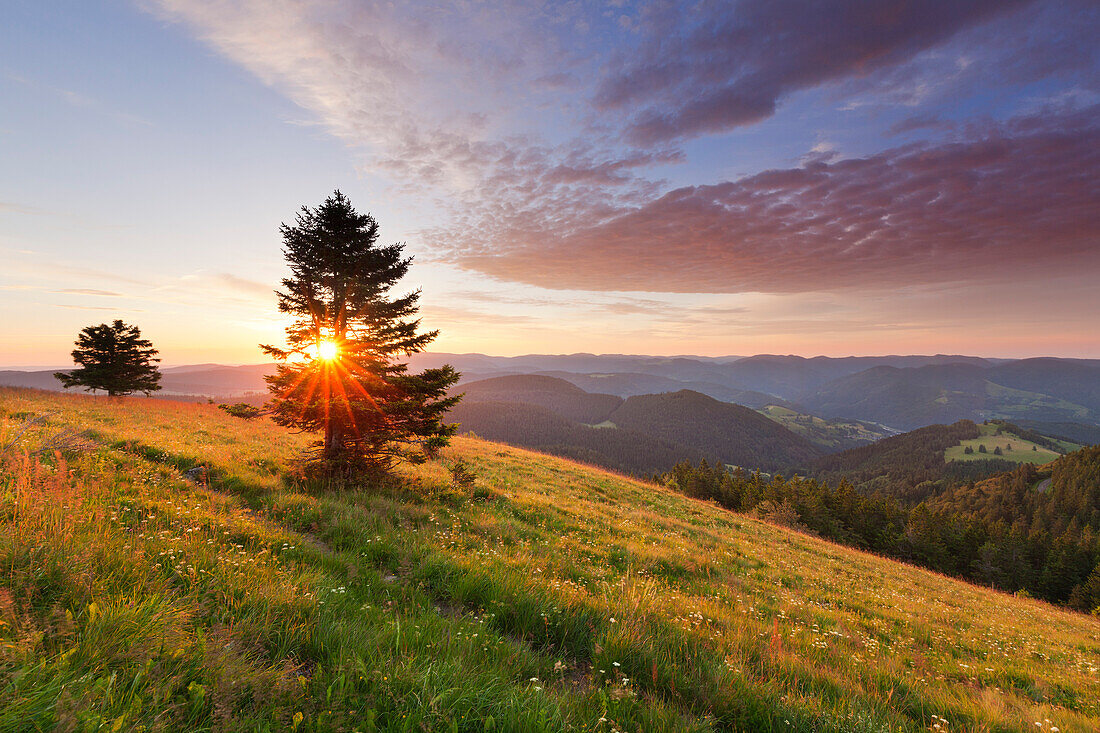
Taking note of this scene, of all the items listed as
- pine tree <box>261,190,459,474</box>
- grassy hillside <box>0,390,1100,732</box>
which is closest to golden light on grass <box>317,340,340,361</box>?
pine tree <box>261,190,459,474</box>

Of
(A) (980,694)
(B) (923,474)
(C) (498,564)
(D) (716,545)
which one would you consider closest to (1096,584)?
(D) (716,545)

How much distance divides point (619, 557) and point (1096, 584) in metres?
83.6

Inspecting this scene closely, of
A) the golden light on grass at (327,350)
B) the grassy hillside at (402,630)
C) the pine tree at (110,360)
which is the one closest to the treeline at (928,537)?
the grassy hillside at (402,630)

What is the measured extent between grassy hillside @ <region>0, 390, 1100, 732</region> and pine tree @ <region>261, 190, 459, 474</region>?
1.74 meters

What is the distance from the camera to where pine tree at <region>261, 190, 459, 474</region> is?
10680 mm

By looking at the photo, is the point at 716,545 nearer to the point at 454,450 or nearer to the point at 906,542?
the point at 454,450

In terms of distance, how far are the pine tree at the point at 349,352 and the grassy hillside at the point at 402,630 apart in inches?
68.5

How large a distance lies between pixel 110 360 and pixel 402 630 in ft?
137

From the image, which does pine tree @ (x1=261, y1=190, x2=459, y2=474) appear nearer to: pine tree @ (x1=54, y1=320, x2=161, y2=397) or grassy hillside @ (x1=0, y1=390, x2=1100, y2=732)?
grassy hillside @ (x1=0, y1=390, x2=1100, y2=732)

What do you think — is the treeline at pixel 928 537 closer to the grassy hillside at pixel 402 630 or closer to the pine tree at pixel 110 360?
the grassy hillside at pixel 402 630

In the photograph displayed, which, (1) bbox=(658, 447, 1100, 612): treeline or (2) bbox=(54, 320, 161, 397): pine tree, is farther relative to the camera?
(1) bbox=(658, 447, 1100, 612): treeline

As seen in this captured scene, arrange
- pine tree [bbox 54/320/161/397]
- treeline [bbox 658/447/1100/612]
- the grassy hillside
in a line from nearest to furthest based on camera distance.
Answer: the grassy hillside, pine tree [bbox 54/320/161/397], treeline [bbox 658/447/1100/612]

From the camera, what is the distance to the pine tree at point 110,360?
97.1 ft

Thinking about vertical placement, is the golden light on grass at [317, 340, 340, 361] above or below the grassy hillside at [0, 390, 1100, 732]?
above
